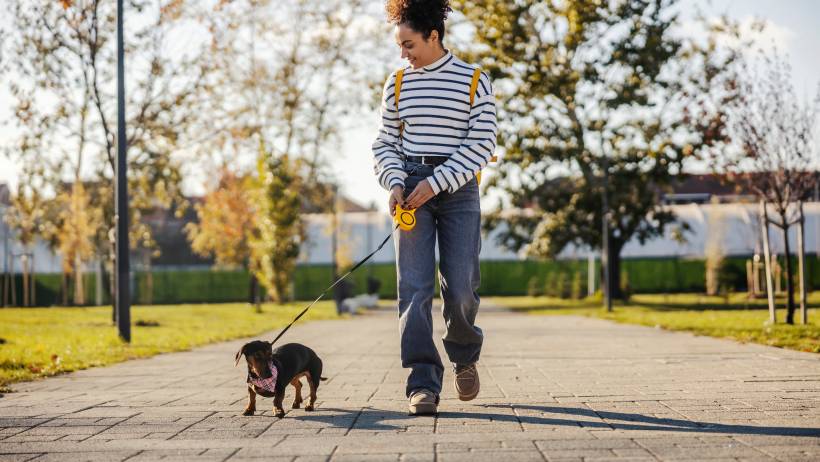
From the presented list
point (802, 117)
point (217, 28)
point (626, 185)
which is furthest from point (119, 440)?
point (626, 185)

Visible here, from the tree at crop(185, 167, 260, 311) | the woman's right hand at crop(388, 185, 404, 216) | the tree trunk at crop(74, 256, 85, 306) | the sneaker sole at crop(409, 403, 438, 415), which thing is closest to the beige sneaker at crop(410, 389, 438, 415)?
the sneaker sole at crop(409, 403, 438, 415)

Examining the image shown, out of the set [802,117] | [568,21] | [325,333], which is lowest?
[325,333]

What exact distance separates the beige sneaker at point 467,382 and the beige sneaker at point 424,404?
31 cm

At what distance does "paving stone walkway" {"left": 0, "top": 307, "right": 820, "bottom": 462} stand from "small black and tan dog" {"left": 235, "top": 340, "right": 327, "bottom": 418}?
5.2 inches

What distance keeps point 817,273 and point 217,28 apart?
30.3 m

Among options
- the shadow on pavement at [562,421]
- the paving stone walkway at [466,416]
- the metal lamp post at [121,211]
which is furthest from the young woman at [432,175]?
the metal lamp post at [121,211]

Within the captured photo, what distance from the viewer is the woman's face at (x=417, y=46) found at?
5.10m

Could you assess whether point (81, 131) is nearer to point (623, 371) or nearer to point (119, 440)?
point (623, 371)

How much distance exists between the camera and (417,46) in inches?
202

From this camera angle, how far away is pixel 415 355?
5.05m

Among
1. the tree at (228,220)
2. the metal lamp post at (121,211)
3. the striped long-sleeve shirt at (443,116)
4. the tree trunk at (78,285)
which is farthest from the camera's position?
the tree at (228,220)

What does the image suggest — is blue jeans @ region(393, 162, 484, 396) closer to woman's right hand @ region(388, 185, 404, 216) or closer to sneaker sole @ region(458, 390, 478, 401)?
woman's right hand @ region(388, 185, 404, 216)

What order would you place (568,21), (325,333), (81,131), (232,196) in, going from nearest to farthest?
1. (325,333)
2. (81,131)
3. (568,21)
4. (232,196)

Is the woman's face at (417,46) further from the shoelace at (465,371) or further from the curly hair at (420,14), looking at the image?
the shoelace at (465,371)
